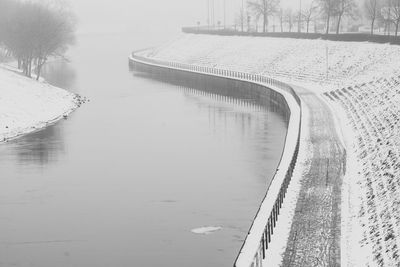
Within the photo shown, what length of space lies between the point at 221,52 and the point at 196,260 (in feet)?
300

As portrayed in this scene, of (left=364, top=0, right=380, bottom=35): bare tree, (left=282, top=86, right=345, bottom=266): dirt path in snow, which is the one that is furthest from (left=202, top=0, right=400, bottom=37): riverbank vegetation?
(left=282, top=86, right=345, bottom=266): dirt path in snow

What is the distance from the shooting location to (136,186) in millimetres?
34156

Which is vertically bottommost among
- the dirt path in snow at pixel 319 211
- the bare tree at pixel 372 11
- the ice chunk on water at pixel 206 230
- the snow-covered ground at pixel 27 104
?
the snow-covered ground at pixel 27 104

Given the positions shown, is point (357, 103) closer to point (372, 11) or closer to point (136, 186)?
point (136, 186)

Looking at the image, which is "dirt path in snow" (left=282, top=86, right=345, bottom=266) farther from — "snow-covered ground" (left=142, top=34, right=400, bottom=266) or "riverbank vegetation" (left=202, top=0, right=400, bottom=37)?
"riverbank vegetation" (left=202, top=0, right=400, bottom=37)

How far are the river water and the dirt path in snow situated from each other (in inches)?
103

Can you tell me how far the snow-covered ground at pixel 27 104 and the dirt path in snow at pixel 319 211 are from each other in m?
24.2

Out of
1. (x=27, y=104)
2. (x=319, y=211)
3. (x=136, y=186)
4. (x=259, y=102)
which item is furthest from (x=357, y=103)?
(x=27, y=104)

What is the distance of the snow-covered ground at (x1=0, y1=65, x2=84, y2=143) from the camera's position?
53.4 meters

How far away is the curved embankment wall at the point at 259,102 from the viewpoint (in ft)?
72.5

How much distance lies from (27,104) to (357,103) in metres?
29.3

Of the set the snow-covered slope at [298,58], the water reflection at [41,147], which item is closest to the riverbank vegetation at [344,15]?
the snow-covered slope at [298,58]

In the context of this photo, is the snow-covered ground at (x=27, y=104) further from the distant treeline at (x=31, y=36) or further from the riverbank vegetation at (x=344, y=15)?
the riverbank vegetation at (x=344, y=15)

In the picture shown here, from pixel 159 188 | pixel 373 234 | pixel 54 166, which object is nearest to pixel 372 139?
pixel 159 188
